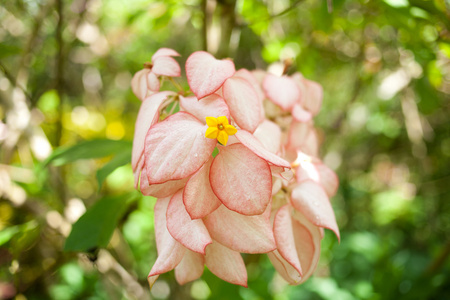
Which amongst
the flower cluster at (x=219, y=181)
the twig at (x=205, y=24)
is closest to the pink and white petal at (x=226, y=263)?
the flower cluster at (x=219, y=181)

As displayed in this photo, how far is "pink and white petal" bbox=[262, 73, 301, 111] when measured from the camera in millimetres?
511

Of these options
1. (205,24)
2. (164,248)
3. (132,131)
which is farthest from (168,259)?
(132,131)

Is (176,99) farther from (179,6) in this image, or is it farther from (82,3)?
(82,3)

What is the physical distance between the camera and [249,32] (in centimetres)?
149

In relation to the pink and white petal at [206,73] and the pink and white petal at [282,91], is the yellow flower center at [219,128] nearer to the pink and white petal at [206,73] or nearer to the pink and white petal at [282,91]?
the pink and white petal at [206,73]

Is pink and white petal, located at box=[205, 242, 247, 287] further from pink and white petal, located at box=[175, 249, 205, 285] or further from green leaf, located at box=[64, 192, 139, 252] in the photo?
green leaf, located at box=[64, 192, 139, 252]

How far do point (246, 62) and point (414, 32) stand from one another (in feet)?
4.27

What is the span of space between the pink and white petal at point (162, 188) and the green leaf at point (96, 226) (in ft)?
0.70

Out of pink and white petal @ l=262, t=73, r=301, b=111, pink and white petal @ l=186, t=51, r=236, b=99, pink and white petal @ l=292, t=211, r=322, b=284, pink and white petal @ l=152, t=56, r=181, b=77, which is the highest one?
pink and white petal @ l=186, t=51, r=236, b=99

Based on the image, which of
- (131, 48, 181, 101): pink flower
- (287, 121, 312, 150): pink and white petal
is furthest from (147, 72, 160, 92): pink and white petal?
(287, 121, 312, 150): pink and white petal

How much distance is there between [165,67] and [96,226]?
0.28 m

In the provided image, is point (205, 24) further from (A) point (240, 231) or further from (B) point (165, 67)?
(A) point (240, 231)

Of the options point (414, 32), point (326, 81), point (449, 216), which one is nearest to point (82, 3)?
point (414, 32)

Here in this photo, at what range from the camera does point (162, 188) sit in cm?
37
